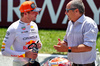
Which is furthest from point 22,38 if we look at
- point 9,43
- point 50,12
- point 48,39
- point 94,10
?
point 94,10

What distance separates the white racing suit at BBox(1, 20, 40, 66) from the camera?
3889mm

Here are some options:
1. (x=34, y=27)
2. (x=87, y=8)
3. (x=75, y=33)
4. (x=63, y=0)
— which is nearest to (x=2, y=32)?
(x=63, y=0)

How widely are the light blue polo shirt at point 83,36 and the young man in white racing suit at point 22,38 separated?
653 mm

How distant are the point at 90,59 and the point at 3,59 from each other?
4.56m

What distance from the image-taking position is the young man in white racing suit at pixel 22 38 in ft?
12.8

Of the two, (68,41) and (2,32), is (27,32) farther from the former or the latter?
(2,32)

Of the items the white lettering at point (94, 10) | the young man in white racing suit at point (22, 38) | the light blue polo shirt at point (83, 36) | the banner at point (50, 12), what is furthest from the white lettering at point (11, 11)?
the light blue polo shirt at point (83, 36)

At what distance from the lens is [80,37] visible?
364cm

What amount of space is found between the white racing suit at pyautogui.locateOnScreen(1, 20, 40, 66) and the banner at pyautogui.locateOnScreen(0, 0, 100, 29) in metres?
8.45

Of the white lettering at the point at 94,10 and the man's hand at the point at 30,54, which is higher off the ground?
the white lettering at the point at 94,10

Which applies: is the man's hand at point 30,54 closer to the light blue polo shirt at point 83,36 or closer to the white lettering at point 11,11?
the light blue polo shirt at point 83,36

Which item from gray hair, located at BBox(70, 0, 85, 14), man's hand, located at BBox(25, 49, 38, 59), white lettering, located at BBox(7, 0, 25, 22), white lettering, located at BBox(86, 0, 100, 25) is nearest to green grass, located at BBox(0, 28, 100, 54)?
white lettering, located at BBox(7, 0, 25, 22)

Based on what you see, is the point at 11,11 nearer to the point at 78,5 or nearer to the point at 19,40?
Result: the point at 19,40

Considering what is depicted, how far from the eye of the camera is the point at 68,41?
12.7ft
